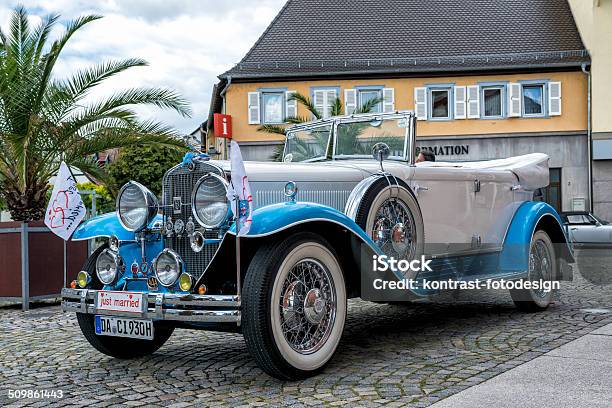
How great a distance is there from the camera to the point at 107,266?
5172 mm

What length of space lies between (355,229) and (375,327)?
6.66 ft

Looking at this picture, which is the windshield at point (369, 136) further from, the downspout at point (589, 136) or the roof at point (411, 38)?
the downspout at point (589, 136)

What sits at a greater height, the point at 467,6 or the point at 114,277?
the point at 467,6

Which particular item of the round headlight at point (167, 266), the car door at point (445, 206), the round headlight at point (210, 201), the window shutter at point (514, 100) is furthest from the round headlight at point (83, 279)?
the window shutter at point (514, 100)

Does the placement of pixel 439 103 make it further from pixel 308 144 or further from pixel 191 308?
pixel 191 308

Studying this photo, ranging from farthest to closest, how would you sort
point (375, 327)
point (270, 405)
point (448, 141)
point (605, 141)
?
point (448, 141) → point (605, 141) → point (375, 327) → point (270, 405)

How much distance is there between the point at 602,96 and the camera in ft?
84.9

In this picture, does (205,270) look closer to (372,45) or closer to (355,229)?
(355,229)

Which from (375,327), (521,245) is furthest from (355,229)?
(521,245)

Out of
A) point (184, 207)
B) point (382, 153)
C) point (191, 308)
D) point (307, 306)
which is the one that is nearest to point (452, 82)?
point (382, 153)

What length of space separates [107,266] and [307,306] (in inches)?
59.4

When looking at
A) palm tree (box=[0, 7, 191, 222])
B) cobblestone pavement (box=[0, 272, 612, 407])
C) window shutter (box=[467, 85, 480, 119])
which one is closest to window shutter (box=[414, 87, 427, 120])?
window shutter (box=[467, 85, 480, 119])

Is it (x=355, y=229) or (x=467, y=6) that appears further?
(x=467, y=6)

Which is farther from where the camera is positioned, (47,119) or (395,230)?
(47,119)
